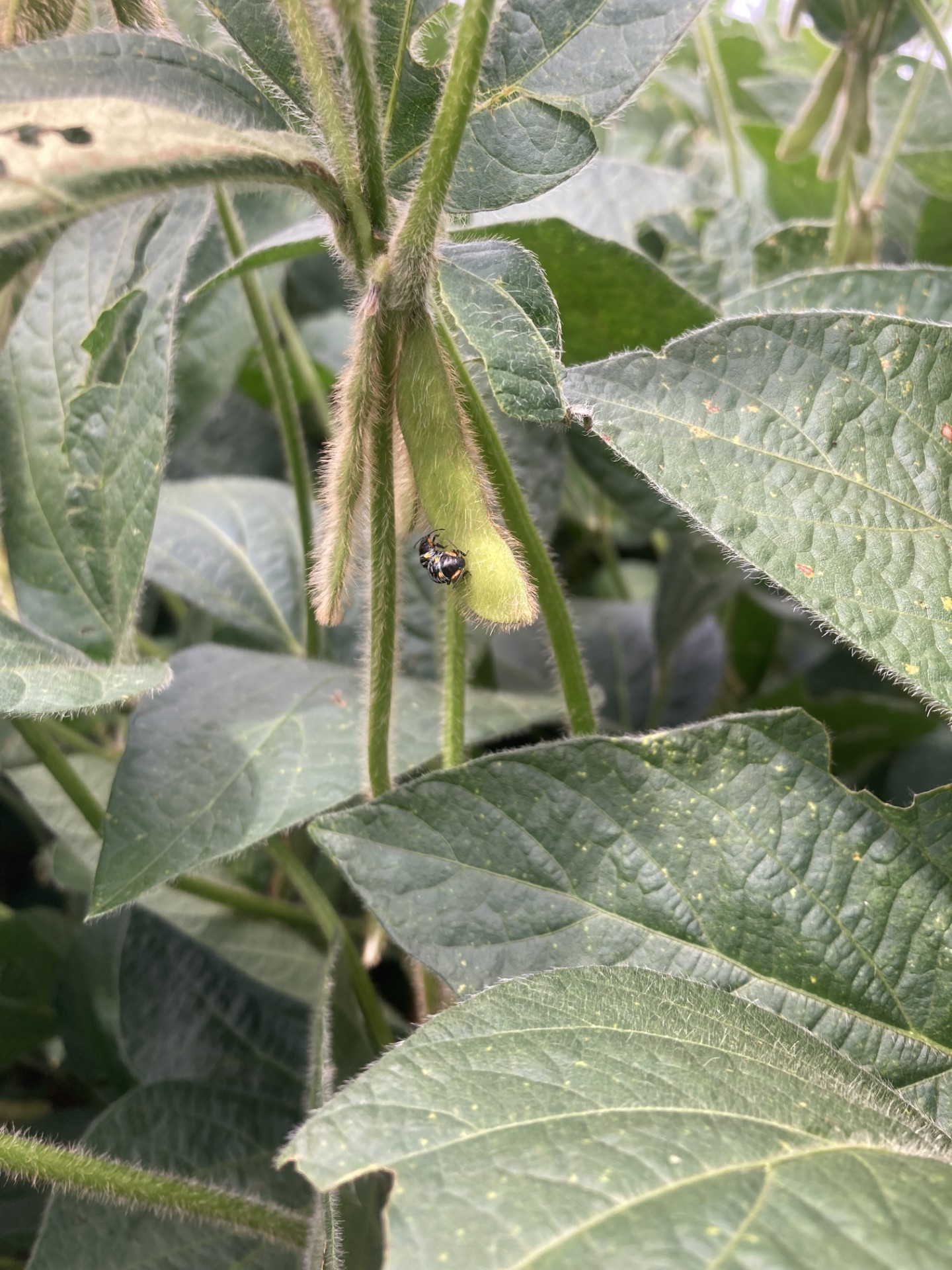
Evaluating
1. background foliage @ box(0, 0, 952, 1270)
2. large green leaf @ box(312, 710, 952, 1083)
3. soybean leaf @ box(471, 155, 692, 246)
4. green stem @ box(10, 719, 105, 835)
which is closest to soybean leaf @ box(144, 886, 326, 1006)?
background foliage @ box(0, 0, 952, 1270)

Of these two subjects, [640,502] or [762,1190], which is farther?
[640,502]

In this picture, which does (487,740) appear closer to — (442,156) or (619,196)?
(442,156)

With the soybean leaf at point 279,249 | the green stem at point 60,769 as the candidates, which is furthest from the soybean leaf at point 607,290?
the green stem at point 60,769

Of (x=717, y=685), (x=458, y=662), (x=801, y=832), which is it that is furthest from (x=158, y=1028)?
(x=717, y=685)

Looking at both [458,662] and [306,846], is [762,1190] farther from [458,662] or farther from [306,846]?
[306,846]

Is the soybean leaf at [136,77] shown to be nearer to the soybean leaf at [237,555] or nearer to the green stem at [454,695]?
the green stem at [454,695]

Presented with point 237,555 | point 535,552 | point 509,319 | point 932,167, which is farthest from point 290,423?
point 932,167

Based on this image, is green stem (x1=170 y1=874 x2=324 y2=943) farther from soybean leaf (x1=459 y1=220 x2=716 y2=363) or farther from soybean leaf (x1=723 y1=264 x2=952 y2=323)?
soybean leaf (x1=723 y1=264 x2=952 y2=323)
